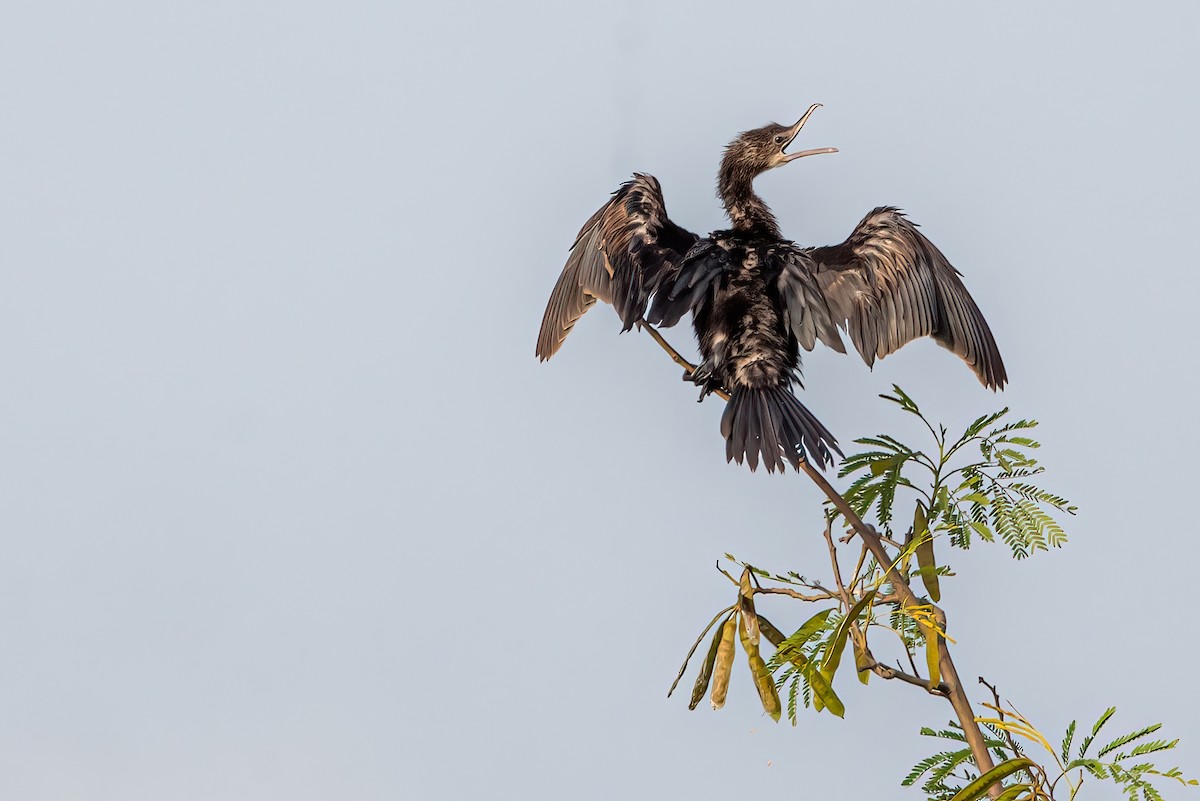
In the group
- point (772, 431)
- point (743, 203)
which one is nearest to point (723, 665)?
A: point (772, 431)

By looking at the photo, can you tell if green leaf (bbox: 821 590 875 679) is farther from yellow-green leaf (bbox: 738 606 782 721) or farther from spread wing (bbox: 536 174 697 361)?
spread wing (bbox: 536 174 697 361)

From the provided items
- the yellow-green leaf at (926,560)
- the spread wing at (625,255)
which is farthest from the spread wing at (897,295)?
the yellow-green leaf at (926,560)

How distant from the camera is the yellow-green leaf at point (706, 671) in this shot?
14.0ft

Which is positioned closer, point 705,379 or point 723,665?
point 723,665

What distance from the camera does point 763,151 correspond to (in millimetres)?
6727

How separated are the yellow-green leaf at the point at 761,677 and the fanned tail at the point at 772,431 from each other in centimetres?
87

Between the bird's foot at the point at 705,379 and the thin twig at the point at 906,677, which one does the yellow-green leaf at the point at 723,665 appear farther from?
the bird's foot at the point at 705,379

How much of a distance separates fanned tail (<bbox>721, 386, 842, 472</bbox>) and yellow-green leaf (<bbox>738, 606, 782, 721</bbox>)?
867 mm

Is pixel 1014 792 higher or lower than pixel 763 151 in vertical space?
lower

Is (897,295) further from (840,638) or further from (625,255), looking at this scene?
(840,638)

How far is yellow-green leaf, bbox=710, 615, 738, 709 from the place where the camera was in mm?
4230

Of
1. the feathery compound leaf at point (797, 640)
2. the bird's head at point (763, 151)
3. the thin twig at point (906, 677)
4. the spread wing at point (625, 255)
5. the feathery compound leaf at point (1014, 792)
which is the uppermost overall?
the bird's head at point (763, 151)

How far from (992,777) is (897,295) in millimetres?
2736

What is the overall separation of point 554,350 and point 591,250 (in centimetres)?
69
